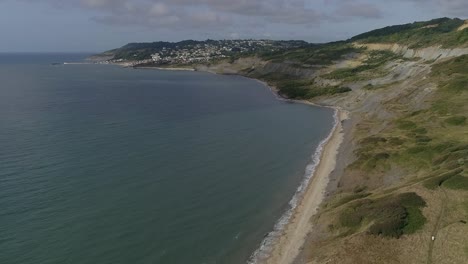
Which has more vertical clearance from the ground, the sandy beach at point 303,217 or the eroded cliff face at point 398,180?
the eroded cliff face at point 398,180

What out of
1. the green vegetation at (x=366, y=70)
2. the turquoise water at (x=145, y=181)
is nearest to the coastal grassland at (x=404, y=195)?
the turquoise water at (x=145, y=181)

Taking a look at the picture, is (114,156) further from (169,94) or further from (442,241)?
(169,94)

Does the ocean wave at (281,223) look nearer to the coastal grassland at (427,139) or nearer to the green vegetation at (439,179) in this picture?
the coastal grassland at (427,139)

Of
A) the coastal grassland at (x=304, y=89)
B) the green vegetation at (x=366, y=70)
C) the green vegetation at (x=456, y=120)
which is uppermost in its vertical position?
the green vegetation at (x=366, y=70)

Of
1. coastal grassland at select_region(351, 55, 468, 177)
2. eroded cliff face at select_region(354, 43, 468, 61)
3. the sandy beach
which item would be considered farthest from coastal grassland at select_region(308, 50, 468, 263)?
eroded cliff face at select_region(354, 43, 468, 61)

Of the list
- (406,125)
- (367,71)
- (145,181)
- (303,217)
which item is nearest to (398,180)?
(303,217)

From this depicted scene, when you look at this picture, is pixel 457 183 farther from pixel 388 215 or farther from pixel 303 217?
pixel 303 217

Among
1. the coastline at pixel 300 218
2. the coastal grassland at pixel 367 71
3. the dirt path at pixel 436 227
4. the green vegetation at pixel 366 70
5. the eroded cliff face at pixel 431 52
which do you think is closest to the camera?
the dirt path at pixel 436 227

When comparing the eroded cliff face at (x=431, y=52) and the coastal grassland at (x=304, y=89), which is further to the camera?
the coastal grassland at (x=304, y=89)
